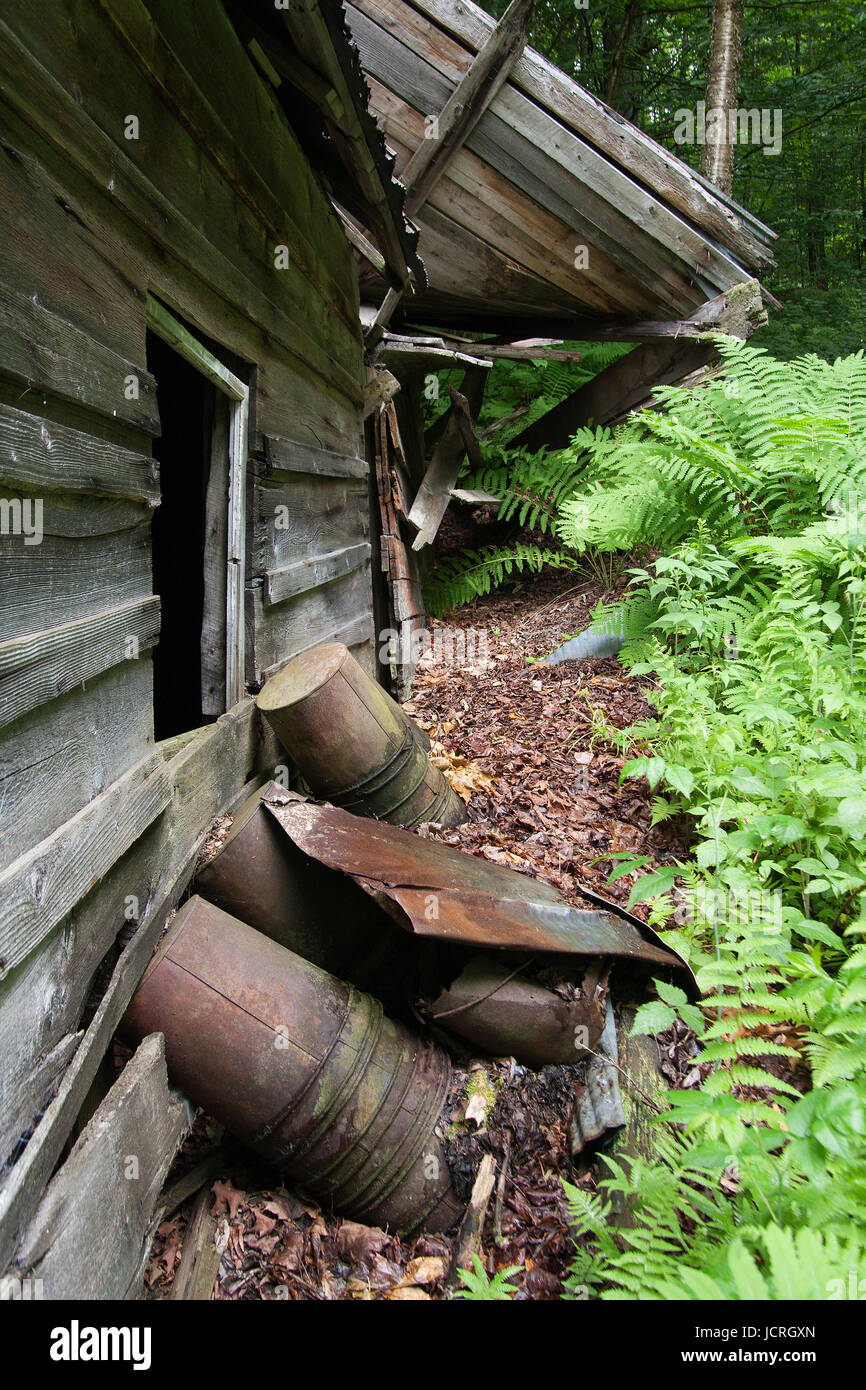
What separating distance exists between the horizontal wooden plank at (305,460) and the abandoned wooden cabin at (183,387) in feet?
0.08

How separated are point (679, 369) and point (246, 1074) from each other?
24.0 ft

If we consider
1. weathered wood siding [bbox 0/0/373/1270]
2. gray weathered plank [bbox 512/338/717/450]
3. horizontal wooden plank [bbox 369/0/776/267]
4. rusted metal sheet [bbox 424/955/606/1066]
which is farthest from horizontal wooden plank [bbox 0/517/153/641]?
gray weathered plank [bbox 512/338/717/450]

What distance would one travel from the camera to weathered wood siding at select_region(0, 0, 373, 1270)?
5.38 ft

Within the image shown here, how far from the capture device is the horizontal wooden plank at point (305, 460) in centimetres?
353

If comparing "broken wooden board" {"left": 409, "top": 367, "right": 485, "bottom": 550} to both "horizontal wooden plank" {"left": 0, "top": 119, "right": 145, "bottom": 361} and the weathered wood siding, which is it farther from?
"horizontal wooden plank" {"left": 0, "top": 119, "right": 145, "bottom": 361}

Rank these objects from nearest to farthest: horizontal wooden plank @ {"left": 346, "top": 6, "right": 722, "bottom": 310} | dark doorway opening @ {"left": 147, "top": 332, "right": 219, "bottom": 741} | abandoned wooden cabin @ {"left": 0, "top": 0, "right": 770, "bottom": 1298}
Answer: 1. abandoned wooden cabin @ {"left": 0, "top": 0, "right": 770, "bottom": 1298}
2. dark doorway opening @ {"left": 147, "top": 332, "right": 219, "bottom": 741}
3. horizontal wooden plank @ {"left": 346, "top": 6, "right": 722, "bottom": 310}

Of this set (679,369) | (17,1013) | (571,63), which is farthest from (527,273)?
(571,63)

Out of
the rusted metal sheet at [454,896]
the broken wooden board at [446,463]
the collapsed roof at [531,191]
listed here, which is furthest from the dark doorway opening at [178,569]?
the broken wooden board at [446,463]

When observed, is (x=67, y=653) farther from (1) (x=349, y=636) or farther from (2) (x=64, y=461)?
(1) (x=349, y=636)

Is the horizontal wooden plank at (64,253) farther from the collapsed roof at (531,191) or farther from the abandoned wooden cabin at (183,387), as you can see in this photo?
the collapsed roof at (531,191)

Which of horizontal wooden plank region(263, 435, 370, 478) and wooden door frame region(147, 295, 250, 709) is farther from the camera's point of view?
horizontal wooden plank region(263, 435, 370, 478)

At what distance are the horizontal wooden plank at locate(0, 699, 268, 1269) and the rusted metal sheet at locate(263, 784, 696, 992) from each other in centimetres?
29

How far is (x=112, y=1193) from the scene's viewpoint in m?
1.87

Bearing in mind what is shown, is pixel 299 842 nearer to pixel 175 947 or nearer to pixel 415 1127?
pixel 175 947
